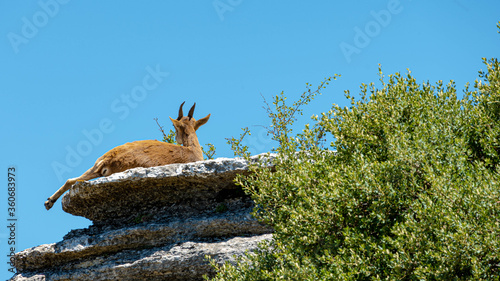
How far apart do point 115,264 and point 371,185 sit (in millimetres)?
8350

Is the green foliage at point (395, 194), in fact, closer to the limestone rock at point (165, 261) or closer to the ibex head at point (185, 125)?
the limestone rock at point (165, 261)

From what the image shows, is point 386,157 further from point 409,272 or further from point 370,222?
point 409,272

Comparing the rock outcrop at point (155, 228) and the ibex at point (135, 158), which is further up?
the ibex at point (135, 158)

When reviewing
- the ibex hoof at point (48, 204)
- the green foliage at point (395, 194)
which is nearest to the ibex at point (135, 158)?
the ibex hoof at point (48, 204)

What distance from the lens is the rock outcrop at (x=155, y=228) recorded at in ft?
47.1

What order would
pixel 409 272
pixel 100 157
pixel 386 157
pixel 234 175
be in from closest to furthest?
pixel 409 272 < pixel 386 157 < pixel 234 175 < pixel 100 157

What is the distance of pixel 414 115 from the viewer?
11.7m

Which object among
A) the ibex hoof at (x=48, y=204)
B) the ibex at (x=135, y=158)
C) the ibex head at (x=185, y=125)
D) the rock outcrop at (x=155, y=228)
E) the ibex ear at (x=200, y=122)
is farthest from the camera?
the ibex ear at (x=200, y=122)

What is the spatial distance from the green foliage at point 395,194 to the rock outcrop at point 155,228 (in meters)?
1.86

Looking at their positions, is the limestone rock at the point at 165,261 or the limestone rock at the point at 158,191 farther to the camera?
the limestone rock at the point at 158,191

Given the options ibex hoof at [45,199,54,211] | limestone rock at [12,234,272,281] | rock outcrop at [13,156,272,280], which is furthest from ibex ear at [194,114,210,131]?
ibex hoof at [45,199,54,211]

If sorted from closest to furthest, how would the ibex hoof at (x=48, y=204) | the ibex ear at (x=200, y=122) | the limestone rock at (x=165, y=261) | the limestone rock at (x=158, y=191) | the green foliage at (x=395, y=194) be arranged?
the green foliage at (x=395, y=194) → the limestone rock at (x=165, y=261) → the limestone rock at (x=158, y=191) → the ibex hoof at (x=48, y=204) → the ibex ear at (x=200, y=122)

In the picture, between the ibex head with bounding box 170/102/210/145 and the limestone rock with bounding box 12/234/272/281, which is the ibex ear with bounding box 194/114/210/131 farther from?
the limestone rock with bounding box 12/234/272/281

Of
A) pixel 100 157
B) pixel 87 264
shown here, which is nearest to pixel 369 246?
pixel 87 264
